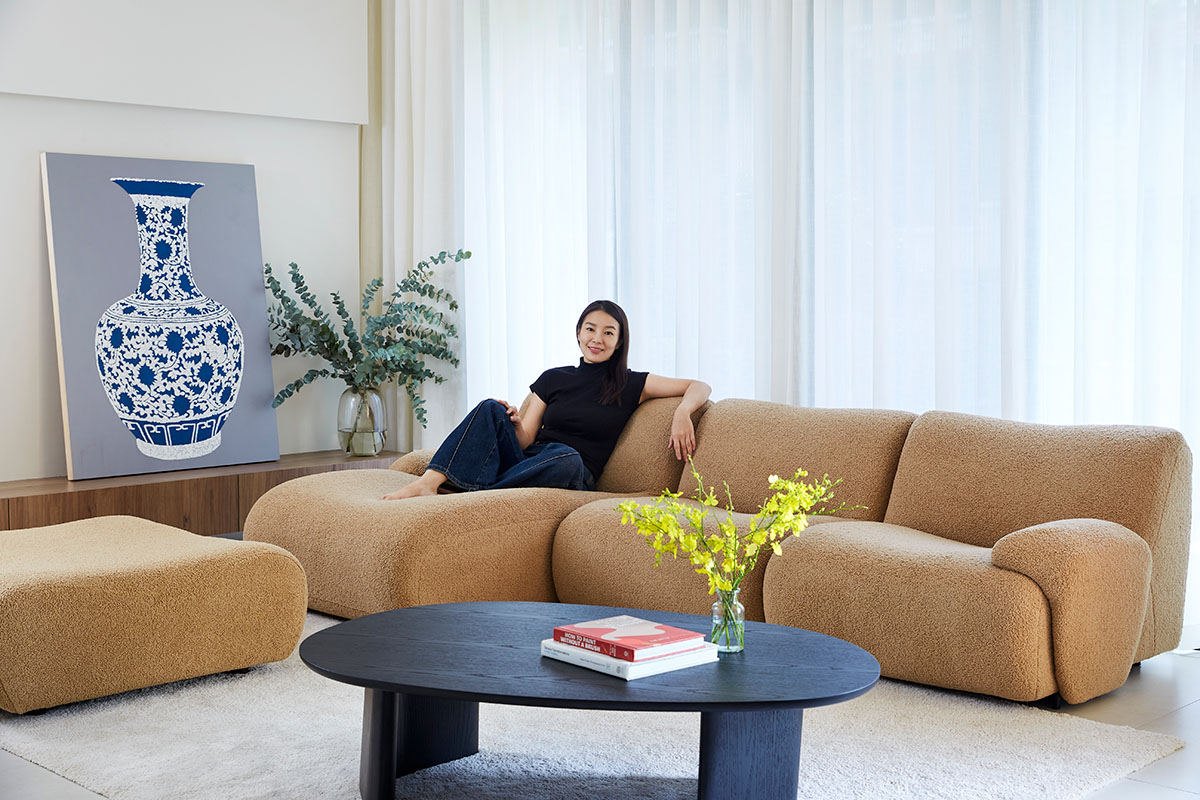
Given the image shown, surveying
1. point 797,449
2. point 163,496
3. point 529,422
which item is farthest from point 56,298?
point 797,449

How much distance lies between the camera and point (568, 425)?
4531 millimetres

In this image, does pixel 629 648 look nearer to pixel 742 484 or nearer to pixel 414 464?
pixel 742 484

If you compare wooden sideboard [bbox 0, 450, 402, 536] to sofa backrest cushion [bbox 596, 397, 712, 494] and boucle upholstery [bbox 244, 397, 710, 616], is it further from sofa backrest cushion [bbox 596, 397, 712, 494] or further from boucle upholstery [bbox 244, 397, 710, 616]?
sofa backrest cushion [bbox 596, 397, 712, 494]

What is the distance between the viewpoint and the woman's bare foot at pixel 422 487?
4090 millimetres

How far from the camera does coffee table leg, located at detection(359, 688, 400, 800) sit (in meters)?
2.38

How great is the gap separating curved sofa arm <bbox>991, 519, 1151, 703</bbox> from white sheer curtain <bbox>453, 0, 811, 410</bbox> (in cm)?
161

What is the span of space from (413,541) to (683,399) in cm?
120

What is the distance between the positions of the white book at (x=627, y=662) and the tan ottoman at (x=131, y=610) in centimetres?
122

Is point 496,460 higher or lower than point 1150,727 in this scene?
higher

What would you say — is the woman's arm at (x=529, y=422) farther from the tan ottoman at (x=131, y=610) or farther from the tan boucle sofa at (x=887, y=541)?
the tan ottoman at (x=131, y=610)

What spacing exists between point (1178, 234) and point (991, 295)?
60 cm

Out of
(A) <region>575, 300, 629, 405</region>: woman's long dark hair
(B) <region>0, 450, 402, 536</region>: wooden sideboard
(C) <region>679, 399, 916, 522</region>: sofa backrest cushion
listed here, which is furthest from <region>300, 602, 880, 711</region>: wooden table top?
(B) <region>0, 450, 402, 536</region>: wooden sideboard

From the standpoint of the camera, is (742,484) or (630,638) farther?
(742,484)

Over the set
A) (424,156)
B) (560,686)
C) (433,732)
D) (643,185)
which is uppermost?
(424,156)
